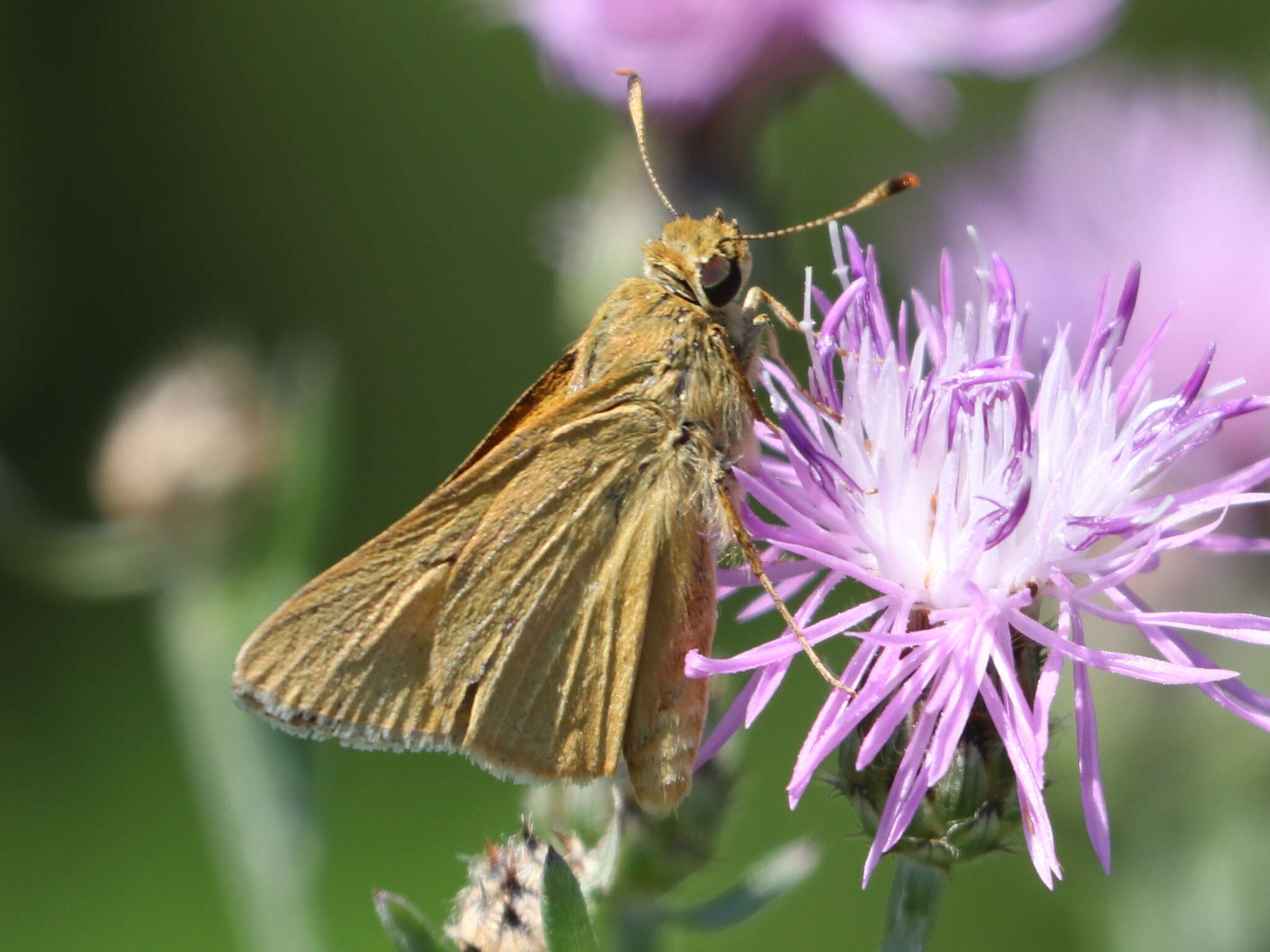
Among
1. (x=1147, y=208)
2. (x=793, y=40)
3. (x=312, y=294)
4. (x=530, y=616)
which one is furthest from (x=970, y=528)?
(x=312, y=294)

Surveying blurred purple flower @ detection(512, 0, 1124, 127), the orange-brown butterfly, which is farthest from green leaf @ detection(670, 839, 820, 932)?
blurred purple flower @ detection(512, 0, 1124, 127)

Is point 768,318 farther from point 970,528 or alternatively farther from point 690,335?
point 970,528

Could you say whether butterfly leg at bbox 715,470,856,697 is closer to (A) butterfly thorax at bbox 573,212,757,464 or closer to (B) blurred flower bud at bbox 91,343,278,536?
(A) butterfly thorax at bbox 573,212,757,464

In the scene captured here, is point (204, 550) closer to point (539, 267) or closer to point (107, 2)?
point (539, 267)

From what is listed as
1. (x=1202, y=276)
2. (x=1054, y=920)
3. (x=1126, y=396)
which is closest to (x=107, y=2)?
(x=1202, y=276)

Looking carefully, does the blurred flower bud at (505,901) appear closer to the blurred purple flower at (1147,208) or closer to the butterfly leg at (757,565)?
the butterfly leg at (757,565)

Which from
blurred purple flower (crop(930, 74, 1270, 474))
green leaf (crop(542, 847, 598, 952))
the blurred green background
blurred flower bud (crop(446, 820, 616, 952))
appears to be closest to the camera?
green leaf (crop(542, 847, 598, 952))
